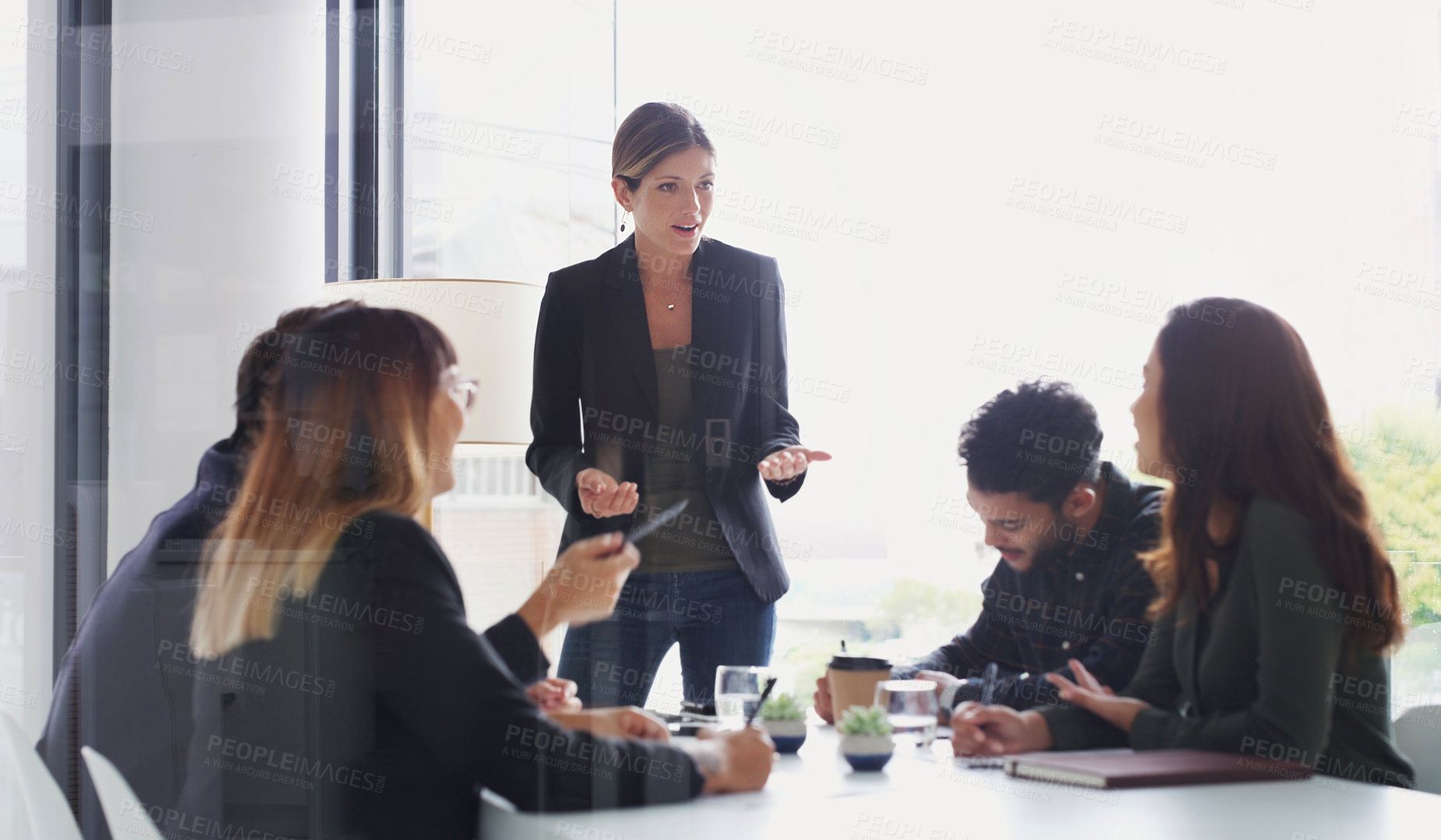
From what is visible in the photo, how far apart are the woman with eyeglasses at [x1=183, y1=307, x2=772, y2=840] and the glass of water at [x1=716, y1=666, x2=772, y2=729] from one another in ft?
0.36

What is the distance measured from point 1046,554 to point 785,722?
21.5 inches

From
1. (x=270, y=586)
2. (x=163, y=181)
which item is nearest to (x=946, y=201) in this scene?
(x=270, y=586)

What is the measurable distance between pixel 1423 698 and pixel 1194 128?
98 centimetres

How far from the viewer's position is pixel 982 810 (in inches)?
53.6

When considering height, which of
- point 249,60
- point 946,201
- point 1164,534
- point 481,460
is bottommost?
point 1164,534

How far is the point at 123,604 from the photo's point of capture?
1.79 meters

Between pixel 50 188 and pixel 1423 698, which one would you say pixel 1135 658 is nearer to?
pixel 1423 698

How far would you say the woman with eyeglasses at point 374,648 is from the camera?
1486 mm

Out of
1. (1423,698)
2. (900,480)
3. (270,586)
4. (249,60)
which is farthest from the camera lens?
(249,60)

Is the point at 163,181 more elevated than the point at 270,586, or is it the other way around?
the point at 163,181

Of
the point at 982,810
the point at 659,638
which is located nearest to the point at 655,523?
→ the point at 659,638

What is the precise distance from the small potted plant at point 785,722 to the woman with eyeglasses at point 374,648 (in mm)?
57

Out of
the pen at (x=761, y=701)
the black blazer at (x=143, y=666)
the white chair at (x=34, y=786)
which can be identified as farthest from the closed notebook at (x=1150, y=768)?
the white chair at (x=34, y=786)

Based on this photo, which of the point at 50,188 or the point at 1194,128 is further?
the point at 50,188
